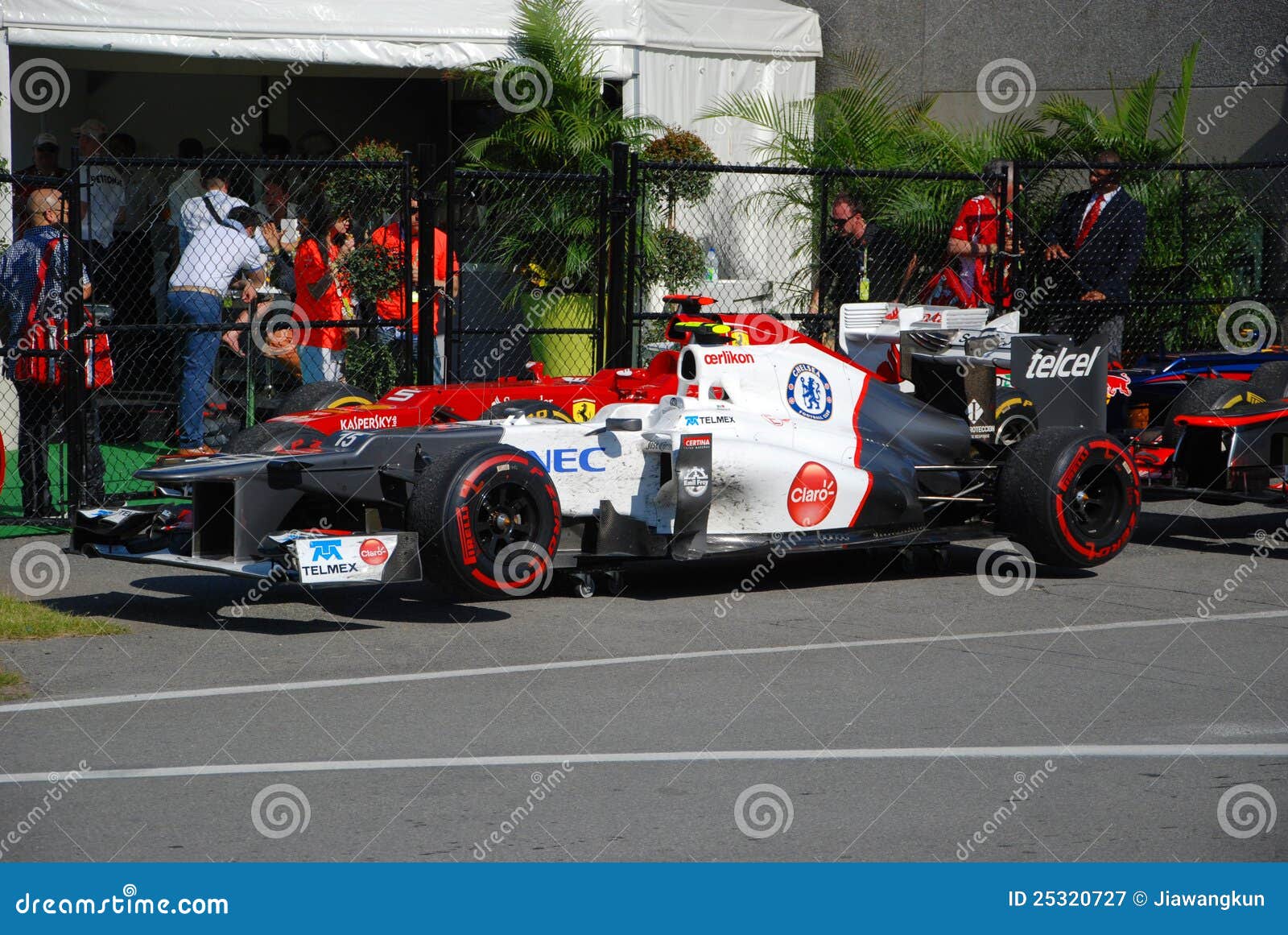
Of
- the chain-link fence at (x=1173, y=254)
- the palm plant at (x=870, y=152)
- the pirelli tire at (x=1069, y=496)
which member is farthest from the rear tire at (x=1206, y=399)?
the palm plant at (x=870, y=152)

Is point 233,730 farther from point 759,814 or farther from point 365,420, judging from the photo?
point 365,420

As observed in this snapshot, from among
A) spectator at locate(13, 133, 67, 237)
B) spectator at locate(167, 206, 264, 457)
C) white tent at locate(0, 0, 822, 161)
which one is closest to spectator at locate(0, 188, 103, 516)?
spectator at locate(13, 133, 67, 237)

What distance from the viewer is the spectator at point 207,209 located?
12.9m

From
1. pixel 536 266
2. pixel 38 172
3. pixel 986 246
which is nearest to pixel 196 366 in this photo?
pixel 38 172

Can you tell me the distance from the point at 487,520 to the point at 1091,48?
1209 centimetres

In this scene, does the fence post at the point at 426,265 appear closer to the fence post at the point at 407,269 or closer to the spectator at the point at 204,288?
the fence post at the point at 407,269

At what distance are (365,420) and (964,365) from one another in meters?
3.55

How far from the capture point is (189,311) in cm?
1278

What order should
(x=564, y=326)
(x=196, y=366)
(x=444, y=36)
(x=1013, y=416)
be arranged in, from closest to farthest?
(x=1013, y=416)
(x=196, y=366)
(x=564, y=326)
(x=444, y=36)

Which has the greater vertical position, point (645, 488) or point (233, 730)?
point (645, 488)

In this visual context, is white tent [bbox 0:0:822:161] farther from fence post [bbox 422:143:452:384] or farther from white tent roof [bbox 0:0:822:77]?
fence post [bbox 422:143:452:384]

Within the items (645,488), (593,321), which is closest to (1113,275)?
(593,321)

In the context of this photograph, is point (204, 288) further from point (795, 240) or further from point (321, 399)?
point (795, 240)

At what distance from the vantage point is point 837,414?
31.8 ft
